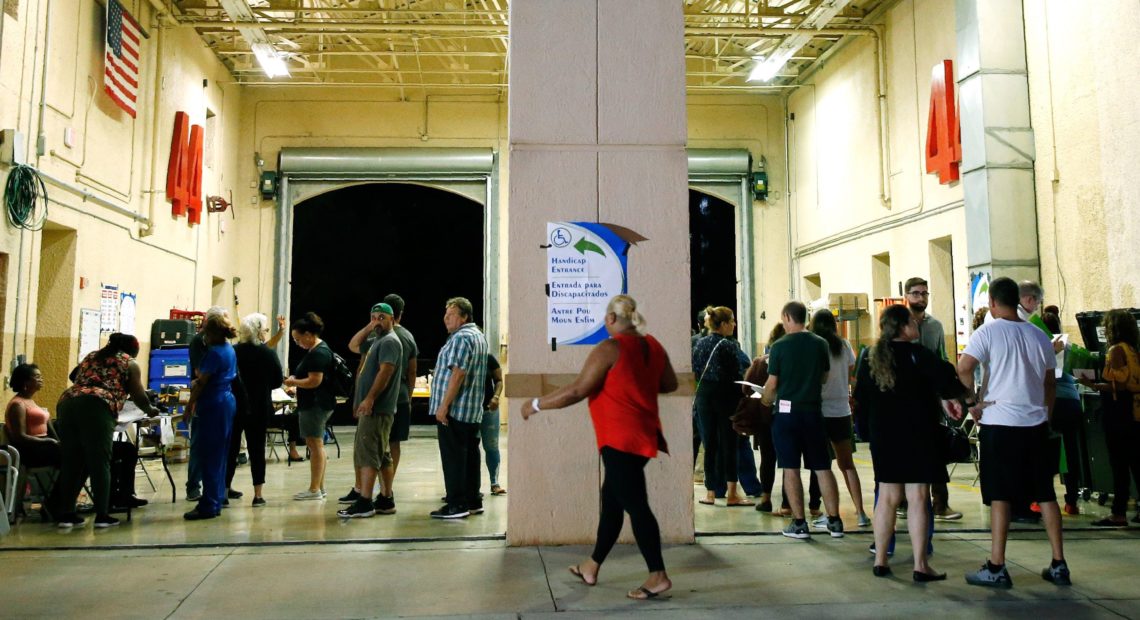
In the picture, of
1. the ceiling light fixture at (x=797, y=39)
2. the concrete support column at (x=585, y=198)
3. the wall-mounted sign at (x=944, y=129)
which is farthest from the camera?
the ceiling light fixture at (x=797, y=39)

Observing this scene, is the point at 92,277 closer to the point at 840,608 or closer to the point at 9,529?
the point at 9,529

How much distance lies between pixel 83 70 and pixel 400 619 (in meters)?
8.59

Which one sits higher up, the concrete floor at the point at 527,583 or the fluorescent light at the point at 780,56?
the fluorescent light at the point at 780,56

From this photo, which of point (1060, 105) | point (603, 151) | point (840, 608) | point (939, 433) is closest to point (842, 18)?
point (1060, 105)

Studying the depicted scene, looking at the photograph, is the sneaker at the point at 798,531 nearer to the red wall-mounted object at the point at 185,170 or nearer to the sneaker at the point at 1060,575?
the sneaker at the point at 1060,575

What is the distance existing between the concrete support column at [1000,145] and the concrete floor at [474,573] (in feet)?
14.3

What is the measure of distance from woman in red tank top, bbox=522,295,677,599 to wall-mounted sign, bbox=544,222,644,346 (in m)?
1.14

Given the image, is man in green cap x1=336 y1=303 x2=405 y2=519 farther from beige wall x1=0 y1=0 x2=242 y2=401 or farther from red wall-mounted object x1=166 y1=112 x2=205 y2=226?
red wall-mounted object x1=166 y1=112 x2=205 y2=226

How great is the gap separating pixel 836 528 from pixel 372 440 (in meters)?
3.37

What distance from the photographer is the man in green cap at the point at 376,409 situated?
615 cm

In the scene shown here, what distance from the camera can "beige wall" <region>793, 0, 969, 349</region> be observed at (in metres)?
11.7

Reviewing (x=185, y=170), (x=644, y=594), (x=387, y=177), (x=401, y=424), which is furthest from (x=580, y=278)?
(x=387, y=177)

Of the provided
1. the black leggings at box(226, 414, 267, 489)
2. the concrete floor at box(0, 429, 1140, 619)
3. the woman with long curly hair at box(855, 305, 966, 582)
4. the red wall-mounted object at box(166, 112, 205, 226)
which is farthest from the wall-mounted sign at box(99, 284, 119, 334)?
the woman with long curly hair at box(855, 305, 966, 582)

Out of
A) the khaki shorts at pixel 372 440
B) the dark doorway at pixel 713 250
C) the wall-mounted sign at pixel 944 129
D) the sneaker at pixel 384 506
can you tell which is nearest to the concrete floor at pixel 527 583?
the khaki shorts at pixel 372 440
